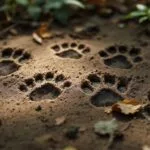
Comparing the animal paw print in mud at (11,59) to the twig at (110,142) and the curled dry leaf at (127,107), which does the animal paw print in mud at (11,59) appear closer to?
the curled dry leaf at (127,107)

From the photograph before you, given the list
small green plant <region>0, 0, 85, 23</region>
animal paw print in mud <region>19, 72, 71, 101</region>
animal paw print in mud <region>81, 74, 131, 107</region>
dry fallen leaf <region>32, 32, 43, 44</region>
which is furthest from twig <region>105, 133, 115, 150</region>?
small green plant <region>0, 0, 85, 23</region>

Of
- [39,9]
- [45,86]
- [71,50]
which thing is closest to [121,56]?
[71,50]

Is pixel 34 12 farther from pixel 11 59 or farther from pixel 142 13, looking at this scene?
pixel 142 13

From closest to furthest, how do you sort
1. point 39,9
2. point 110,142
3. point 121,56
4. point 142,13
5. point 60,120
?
point 110,142
point 60,120
point 121,56
point 142,13
point 39,9

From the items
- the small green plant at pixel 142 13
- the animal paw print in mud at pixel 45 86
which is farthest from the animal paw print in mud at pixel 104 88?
the small green plant at pixel 142 13

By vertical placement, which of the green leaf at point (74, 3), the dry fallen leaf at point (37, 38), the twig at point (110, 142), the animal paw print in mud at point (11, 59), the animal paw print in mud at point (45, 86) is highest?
the green leaf at point (74, 3)

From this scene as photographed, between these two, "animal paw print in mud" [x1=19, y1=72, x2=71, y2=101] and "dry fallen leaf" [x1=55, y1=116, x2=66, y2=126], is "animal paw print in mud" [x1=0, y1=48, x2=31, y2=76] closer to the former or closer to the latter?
"animal paw print in mud" [x1=19, y1=72, x2=71, y2=101]

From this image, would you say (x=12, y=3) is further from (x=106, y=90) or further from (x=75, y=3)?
(x=106, y=90)

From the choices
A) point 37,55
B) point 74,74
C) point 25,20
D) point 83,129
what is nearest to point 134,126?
point 83,129
